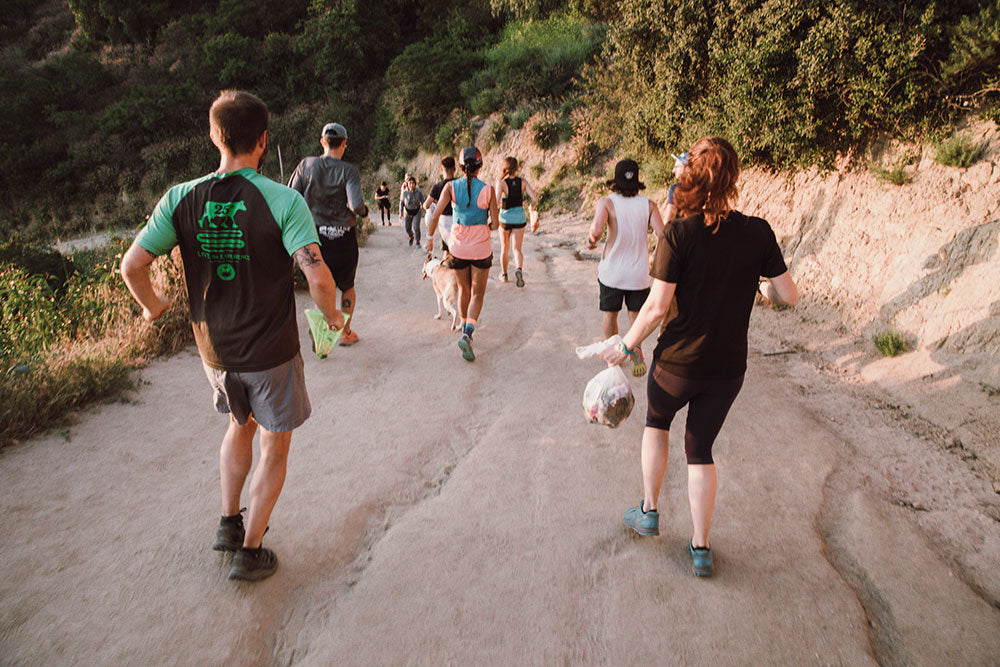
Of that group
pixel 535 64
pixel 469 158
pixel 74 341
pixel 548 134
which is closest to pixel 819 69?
pixel 469 158

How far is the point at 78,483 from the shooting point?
361 centimetres

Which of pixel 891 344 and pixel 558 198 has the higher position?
Result: pixel 558 198

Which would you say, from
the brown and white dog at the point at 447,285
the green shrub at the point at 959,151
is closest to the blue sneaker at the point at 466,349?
the brown and white dog at the point at 447,285

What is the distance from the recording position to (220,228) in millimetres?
2422

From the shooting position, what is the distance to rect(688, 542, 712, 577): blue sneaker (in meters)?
2.90

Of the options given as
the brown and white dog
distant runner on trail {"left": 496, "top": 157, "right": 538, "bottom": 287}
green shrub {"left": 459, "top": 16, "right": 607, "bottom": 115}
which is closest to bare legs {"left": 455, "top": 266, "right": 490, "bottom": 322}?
the brown and white dog

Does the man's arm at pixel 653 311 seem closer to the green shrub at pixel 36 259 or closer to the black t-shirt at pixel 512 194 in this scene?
the black t-shirt at pixel 512 194

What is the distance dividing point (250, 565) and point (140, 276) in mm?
1554

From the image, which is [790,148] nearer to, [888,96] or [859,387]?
[888,96]

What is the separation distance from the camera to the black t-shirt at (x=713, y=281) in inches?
101

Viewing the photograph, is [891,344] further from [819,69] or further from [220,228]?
[220,228]

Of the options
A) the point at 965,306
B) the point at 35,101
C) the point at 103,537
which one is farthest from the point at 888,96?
the point at 35,101

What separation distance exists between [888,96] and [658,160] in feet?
19.0

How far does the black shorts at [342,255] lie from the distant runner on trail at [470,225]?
0.98 meters
